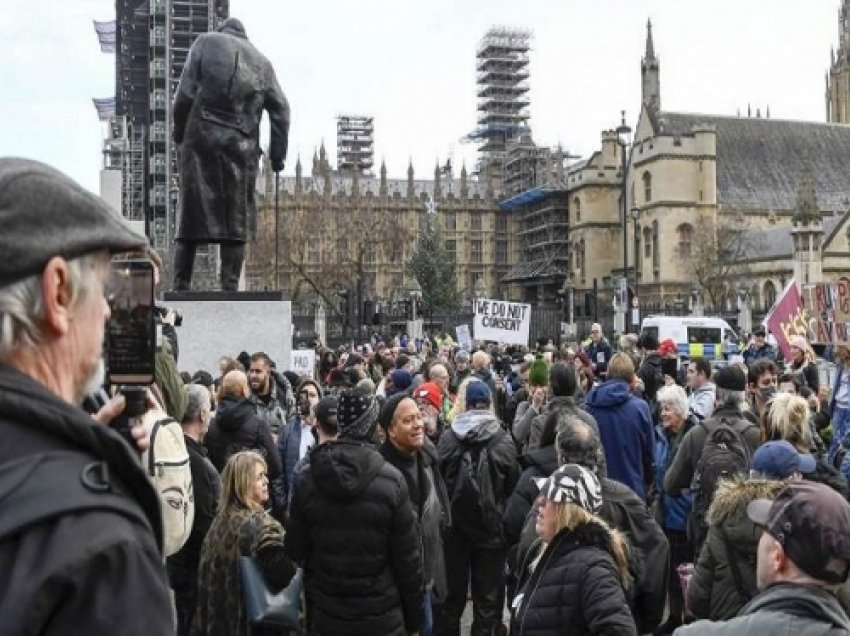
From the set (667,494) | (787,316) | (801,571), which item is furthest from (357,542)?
(787,316)

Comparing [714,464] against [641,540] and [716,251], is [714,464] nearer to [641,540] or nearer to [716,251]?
[641,540]

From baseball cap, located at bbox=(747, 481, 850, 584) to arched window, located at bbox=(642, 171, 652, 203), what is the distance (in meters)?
69.8

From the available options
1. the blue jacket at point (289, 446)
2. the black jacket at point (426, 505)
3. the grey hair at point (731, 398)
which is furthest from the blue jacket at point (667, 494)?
the blue jacket at point (289, 446)

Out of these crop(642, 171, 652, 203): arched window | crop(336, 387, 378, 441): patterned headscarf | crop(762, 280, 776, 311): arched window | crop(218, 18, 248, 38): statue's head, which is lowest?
crop(336, 387, 378, 441): patterned headscarf

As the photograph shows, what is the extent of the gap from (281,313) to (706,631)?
32.8ft

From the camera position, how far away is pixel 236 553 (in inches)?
202

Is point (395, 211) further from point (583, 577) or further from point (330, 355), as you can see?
point (583, 577)

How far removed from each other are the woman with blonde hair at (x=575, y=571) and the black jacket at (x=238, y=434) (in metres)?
3.33

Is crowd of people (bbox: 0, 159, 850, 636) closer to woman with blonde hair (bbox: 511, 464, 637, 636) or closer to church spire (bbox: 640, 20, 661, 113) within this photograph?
woman with blonde hair (bbox: 511, 464, 637, 636)

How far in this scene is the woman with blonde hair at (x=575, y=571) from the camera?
3.88m

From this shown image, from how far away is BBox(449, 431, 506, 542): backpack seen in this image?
689cm

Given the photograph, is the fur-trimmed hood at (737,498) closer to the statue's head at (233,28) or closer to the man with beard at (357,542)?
the man with beard at (357,542)

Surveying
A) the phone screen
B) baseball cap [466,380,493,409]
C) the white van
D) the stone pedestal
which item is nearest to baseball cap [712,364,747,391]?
baseball cap [466,380,493,409]

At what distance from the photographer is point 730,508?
4633mm
